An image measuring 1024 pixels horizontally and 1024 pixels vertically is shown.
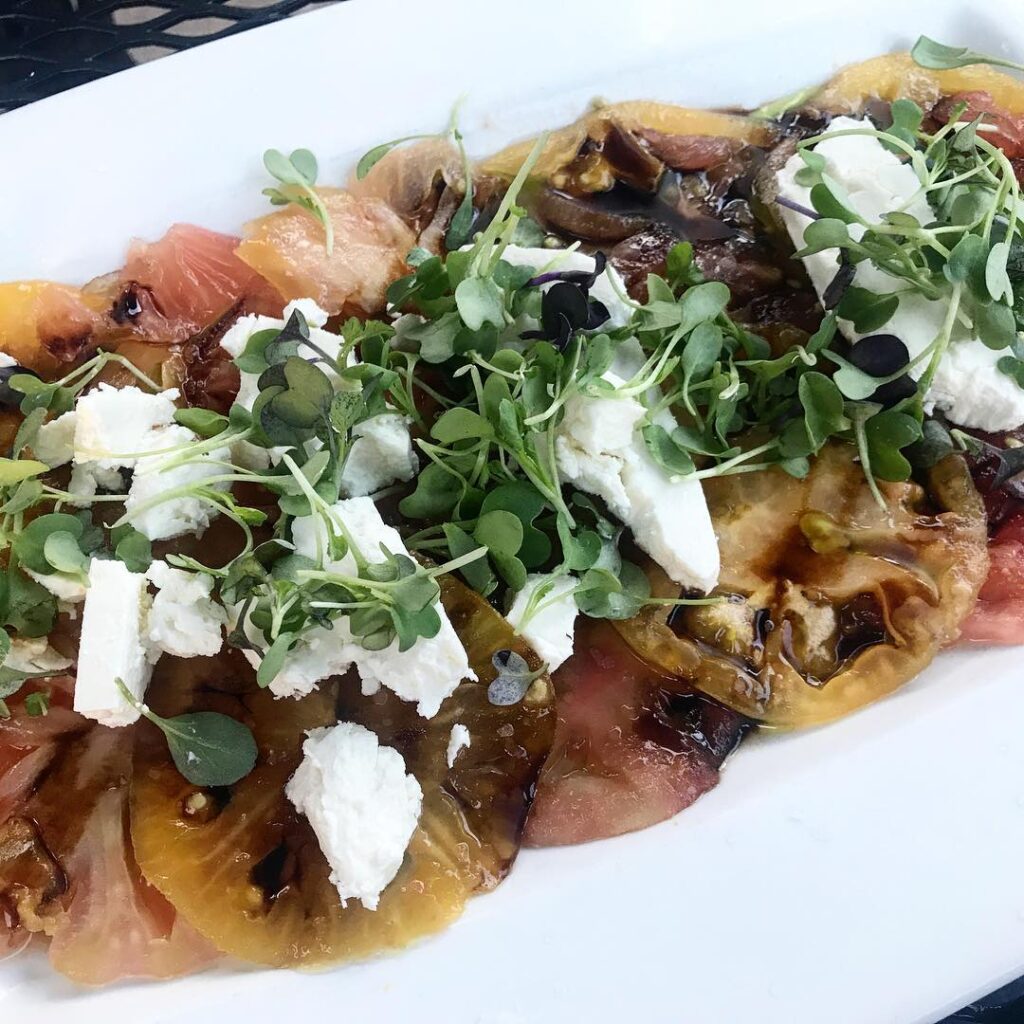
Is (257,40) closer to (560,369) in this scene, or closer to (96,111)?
(96,111)

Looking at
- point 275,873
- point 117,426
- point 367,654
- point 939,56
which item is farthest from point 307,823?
point 939,56

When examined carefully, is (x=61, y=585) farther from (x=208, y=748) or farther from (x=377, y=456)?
(x=377, y=456)

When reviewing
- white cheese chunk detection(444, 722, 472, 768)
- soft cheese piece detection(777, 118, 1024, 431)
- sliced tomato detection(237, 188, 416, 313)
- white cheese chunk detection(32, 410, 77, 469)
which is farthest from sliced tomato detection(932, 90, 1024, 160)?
white cheese chunk detection(32, 410, 77, 469)

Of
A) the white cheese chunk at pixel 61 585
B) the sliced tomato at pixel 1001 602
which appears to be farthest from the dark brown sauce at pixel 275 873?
the sliced tomato at pixel 1001 602

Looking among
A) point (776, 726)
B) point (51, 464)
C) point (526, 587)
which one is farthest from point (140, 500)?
point (776, 726)

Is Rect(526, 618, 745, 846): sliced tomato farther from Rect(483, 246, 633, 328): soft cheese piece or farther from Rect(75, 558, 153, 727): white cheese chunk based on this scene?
Rect(75, 558, 153, 727): white cheese chunk
